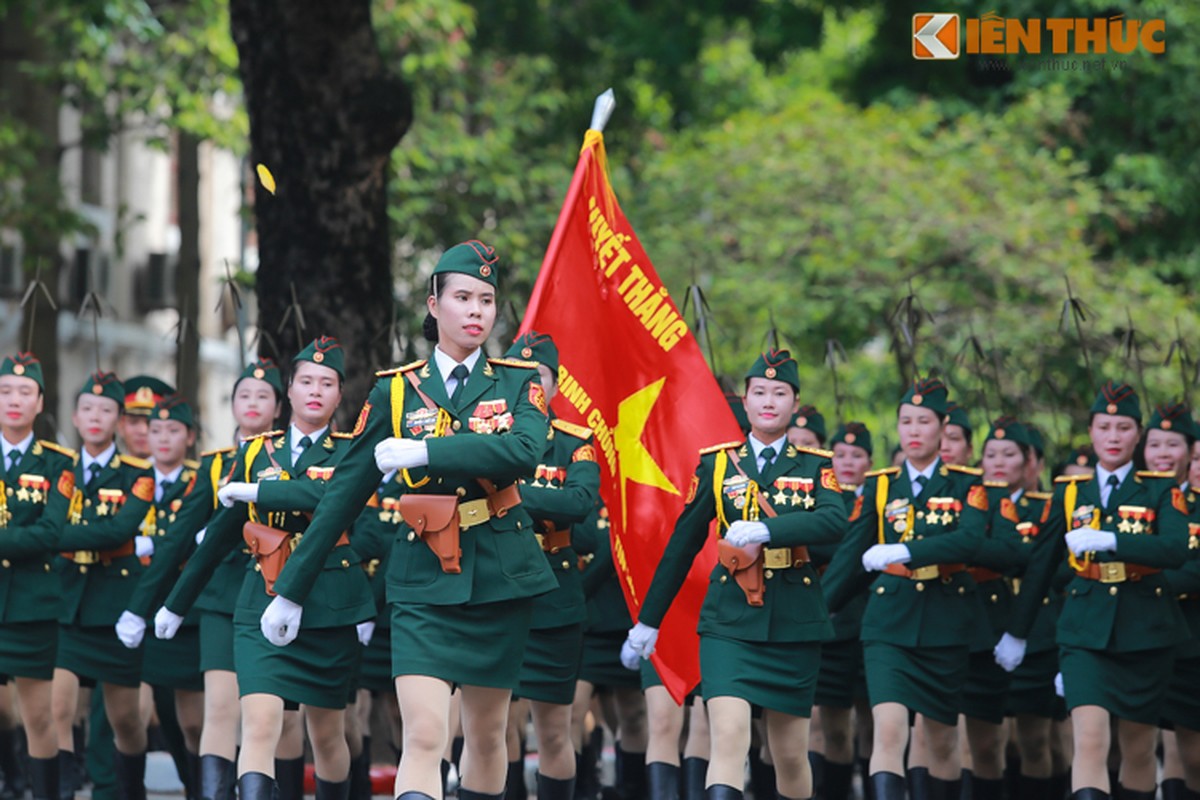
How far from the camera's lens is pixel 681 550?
987 cm

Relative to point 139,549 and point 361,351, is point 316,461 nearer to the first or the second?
point 139,549

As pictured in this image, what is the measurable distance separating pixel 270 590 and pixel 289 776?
120 centimetres

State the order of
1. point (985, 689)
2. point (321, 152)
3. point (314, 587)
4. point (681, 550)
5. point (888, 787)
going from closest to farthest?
1. point (314, 587)
2. point (681, 550)
3. point (888, 787)
4. point (985, 689)
5. point (321, 152)

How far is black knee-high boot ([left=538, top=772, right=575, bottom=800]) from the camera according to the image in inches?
408

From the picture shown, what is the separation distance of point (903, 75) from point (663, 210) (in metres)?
4.16

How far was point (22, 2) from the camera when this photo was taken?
18.8 m

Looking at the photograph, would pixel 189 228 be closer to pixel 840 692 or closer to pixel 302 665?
pixel 840 692

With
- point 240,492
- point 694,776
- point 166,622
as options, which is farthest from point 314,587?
point 694,776

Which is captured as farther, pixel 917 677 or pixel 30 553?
pixel 30 553

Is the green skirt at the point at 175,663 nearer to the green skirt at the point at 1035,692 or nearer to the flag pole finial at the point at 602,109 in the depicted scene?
the flag pole finial at the point at 602,109

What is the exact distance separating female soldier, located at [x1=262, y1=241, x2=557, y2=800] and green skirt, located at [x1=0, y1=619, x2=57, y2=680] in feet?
13.2

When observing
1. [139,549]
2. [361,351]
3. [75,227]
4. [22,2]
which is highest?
[22,2]

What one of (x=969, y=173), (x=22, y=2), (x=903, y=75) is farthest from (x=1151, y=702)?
(x=903, y=75)

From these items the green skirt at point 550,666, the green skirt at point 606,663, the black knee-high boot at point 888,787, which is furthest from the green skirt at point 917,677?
the green skirt at point 606,663
